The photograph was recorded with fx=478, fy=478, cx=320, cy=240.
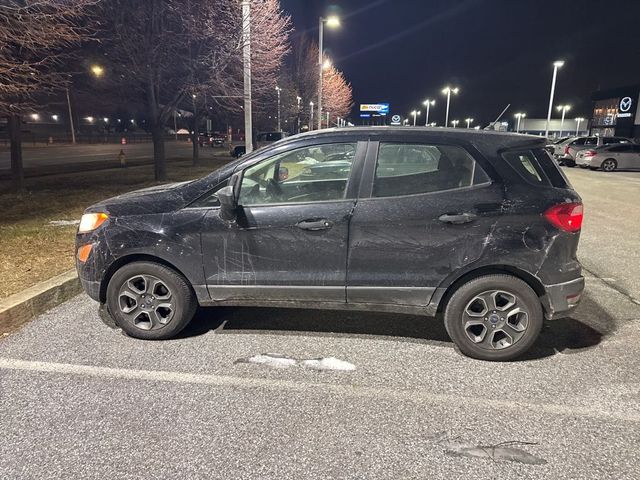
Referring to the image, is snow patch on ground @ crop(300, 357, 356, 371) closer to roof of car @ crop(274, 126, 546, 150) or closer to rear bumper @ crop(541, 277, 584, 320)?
rear bumper @ crop(541, 277, 584, 320)

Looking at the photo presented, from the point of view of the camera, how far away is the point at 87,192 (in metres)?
11.7

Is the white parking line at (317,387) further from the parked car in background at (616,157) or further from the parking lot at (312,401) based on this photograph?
the parked car in background at (616,157)

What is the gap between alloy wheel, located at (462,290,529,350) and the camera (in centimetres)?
367

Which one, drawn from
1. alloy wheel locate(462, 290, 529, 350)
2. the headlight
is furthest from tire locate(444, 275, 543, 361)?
the headlight

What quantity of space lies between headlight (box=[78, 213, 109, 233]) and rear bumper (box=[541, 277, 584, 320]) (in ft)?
11.8

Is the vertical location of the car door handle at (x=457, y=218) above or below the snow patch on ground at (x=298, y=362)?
above

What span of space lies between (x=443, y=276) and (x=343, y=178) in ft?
3.62

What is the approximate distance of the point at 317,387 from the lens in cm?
336

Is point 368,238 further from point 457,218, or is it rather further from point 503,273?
point 503,273

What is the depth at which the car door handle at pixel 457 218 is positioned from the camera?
141 inches

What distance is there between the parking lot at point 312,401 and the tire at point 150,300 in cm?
16

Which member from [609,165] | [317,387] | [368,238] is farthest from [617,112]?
[317,387]

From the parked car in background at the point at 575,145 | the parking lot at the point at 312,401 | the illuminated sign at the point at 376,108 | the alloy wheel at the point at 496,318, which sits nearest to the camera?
the parking lot at the point at 312,401

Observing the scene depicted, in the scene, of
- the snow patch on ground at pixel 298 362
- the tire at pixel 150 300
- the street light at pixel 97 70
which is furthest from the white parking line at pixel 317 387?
the street light at pixel 97 70
